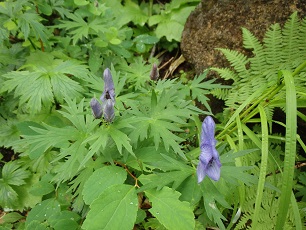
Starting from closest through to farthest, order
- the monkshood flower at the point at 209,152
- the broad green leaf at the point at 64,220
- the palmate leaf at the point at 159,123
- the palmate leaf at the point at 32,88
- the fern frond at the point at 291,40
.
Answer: the monkshood flower at the point at 209,152, the palmate leaf at the point at 159,123, the broad green leaf at the point at 64,220, the palmate leaf at the point at 32,88, the fern frond at the point at 291,40

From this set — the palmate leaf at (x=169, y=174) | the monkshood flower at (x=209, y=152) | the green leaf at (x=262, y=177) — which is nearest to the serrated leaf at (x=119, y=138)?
the palmate leaf at (x=169, y=174)

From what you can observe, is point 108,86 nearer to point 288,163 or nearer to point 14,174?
point 288,163

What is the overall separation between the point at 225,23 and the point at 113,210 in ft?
6.42

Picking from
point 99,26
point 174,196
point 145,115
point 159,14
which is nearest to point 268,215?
point 174,196

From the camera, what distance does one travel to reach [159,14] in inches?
145

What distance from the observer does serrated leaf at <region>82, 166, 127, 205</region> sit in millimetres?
1555

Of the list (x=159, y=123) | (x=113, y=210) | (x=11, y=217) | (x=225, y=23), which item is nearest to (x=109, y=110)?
→ (x=159, y=123)

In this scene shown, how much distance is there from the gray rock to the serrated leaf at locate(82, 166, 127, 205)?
4.79 feet

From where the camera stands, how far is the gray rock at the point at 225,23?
8.62 feet

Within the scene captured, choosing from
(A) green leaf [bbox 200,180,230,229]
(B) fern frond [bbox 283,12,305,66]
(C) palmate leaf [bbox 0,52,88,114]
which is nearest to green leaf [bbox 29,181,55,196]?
(C) palmate leaf [bbox 0,52,88,114]

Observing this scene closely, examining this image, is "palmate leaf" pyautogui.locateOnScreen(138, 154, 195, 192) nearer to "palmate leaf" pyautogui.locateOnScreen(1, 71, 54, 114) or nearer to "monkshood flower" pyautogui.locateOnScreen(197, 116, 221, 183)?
"monkshood flower" pyautogui.locateOnScreen(197, 116, 221, 183)

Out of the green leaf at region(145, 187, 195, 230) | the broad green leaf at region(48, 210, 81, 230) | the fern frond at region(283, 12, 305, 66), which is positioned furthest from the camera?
the fern frond at region(283, 12, 305, 66)

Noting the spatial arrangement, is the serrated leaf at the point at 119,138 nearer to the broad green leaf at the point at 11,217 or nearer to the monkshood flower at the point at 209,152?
the monkshood flower at the point at 209,152

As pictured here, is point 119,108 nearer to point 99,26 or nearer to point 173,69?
point 99,26
